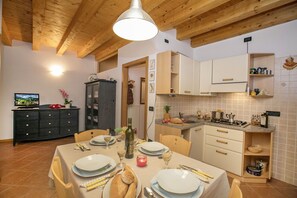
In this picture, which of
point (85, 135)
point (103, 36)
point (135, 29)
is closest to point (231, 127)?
point (135, 29)

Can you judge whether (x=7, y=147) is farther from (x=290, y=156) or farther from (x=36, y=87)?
(x=290, y=156)

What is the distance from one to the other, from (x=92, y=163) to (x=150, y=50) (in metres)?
2.14

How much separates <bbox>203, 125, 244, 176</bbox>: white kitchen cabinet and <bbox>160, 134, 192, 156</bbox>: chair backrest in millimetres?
1090

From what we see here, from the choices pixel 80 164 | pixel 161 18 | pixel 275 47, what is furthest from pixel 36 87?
pixel 275 47

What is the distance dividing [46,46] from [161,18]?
3.38m

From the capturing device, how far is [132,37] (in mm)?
1380

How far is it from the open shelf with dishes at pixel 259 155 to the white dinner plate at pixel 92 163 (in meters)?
2.01

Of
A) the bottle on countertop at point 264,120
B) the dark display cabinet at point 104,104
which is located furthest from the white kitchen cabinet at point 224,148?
the dark display cabinet at point 104,104

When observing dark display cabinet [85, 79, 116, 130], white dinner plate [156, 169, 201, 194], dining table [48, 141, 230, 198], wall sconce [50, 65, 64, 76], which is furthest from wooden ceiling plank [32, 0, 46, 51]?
white dinner plate [156, 169, 201, 194]

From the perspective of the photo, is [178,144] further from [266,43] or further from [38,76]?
[38,76]

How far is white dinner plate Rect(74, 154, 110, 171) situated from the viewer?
970 mm

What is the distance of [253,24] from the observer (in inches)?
93.7

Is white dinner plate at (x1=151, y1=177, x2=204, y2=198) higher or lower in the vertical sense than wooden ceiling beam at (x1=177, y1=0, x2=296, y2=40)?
lower

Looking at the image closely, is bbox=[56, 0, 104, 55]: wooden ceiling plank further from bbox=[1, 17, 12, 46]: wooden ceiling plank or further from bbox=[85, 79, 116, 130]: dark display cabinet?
bbox=[85, 79, 116, 130]: dark display cabinet
